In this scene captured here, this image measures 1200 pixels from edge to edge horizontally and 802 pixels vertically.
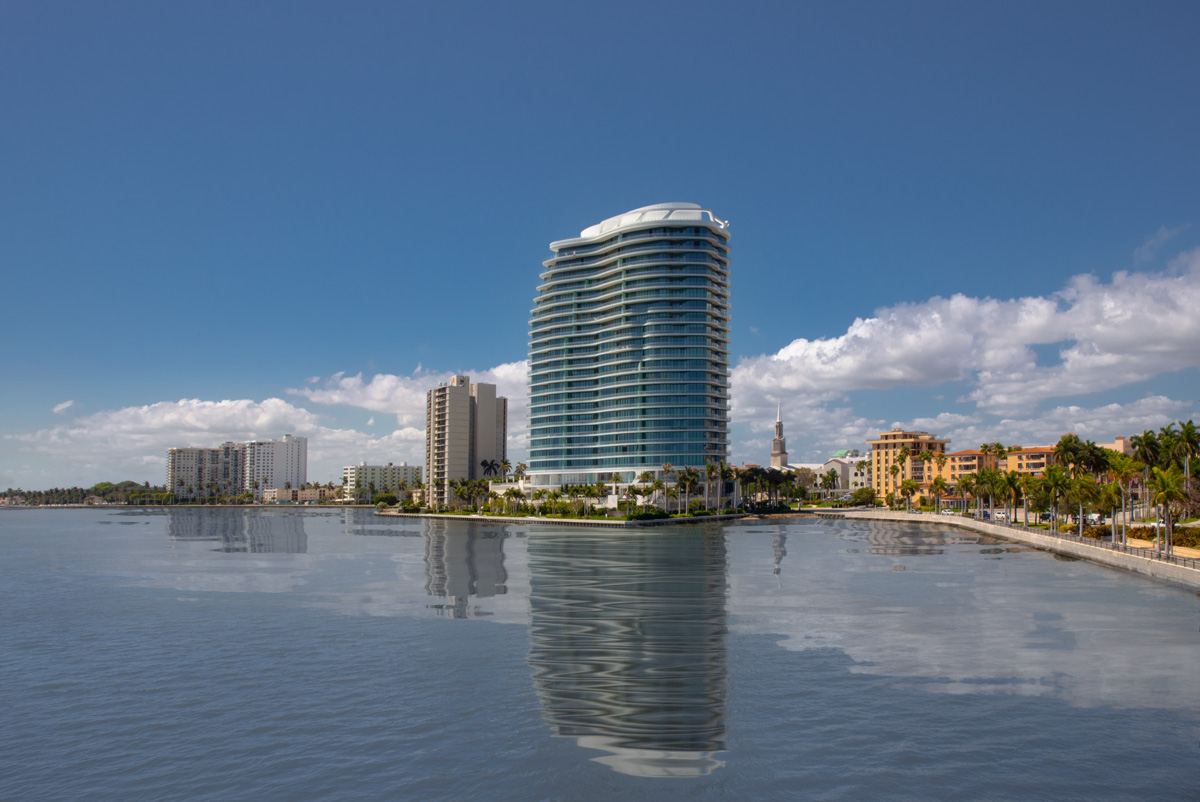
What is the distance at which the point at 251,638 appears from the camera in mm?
43469

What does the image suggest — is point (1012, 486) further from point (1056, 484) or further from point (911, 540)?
point (911, 540)

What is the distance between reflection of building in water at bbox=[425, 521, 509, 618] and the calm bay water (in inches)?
37.3

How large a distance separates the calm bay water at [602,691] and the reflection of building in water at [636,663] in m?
0.16

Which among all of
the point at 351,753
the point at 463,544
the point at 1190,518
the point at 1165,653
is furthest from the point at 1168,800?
the point at 1190,518

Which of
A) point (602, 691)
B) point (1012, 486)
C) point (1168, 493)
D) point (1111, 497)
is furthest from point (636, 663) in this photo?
point (1012, 486)

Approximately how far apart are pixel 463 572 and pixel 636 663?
4600 cm

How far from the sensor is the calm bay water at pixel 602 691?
23500mm

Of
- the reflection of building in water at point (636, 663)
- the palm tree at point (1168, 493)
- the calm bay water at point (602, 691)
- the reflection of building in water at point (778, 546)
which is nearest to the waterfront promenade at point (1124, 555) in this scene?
the palm tree at point (1168, 493)

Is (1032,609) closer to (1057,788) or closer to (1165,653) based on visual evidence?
(1165,653)

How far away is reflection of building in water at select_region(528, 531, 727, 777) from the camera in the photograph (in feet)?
84.8

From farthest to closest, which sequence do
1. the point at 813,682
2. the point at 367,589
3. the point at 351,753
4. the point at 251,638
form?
the point at 367,589, the point at 251,638, the point at 813,682, the point at 351,753

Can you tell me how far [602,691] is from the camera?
103ft

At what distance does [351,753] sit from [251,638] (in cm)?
2124

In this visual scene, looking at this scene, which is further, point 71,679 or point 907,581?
point 907,581
